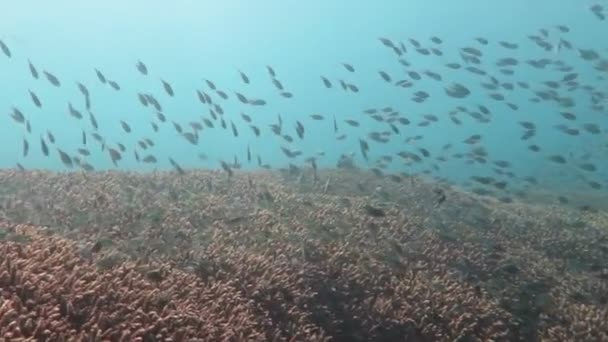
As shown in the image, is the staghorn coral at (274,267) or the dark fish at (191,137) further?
the dark fish at (191,137)

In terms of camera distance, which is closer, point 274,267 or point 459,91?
point 274,267

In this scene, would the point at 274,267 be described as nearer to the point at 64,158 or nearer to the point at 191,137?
the point at 64,158

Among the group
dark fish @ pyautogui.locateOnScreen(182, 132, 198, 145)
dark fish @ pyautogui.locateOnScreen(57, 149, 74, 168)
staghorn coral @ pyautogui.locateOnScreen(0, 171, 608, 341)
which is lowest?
staghorn coral @ pyautogui.locateOnScreen(0, 171, 608, 341)

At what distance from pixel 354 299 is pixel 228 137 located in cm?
12027

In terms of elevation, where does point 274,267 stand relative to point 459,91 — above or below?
below

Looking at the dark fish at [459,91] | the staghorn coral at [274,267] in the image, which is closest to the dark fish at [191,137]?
the staghorn coral at [274,267]

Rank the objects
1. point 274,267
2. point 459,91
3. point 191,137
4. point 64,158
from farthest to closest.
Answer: point 459,91
point 191,137
point 64,158
point 274,267

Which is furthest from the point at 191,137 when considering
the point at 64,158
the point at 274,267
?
the point at 274,267

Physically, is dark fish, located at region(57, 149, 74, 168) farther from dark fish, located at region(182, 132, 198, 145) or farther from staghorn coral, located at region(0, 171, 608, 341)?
dark fish, located at region(182, 132, 198, 145)

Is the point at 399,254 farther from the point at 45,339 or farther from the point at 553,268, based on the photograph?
the point at 45,339

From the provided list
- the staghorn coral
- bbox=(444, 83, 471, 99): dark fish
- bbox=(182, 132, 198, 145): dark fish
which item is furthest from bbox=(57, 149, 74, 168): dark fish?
bbox=(444, 83, 471, 99): dark fish

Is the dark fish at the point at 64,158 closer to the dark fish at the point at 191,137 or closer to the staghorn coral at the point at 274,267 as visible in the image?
the staghorn coral at the point at 274,267

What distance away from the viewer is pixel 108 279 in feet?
22.2

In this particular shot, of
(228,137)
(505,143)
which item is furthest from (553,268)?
(228,137)
